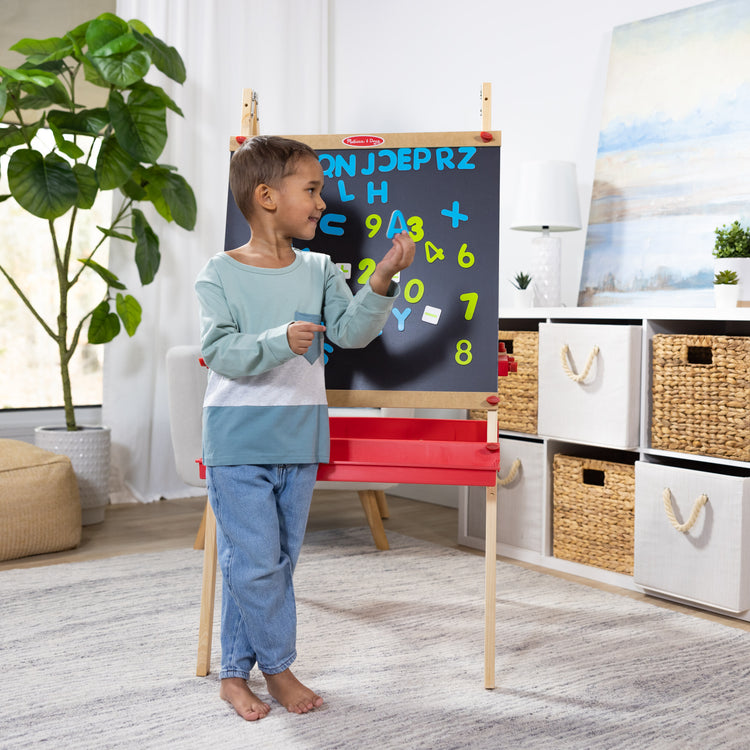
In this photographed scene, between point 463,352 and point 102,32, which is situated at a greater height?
point 102,32

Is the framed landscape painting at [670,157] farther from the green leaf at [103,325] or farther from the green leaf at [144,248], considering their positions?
the green leaf at [103,325]

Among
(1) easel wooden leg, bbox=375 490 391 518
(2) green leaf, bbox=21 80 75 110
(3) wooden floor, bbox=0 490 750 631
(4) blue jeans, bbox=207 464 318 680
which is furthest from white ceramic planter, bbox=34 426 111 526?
(4) blue jeans, bbox=207 464 318 680

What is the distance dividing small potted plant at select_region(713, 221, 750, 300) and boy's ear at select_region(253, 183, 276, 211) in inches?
48.4

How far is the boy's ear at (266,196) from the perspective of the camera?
5.16ft

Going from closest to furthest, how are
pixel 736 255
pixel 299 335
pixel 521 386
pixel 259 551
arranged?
1. pixel 299 335
2. pixel 259 551
3. pixel 736 255
4. pixel 521 386

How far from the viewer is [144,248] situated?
3.12m

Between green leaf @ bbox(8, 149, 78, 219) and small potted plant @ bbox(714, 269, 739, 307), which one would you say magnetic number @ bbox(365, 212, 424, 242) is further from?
green leaf @ bbox(8, 149, 78, 219)

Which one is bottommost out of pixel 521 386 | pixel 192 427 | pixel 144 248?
pixel 192 427

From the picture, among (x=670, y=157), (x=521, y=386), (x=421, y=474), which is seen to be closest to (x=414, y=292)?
(x=421, y=474)

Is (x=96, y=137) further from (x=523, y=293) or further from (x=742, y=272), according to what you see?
(x=742, y=272)

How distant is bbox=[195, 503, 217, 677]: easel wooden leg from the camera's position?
1708 mm

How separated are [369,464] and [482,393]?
0.29 meters

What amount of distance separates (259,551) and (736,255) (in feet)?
4.90

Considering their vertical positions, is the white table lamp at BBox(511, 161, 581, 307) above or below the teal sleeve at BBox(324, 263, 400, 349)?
above
